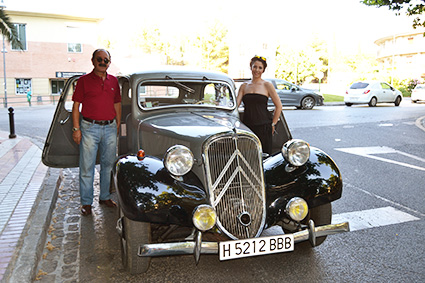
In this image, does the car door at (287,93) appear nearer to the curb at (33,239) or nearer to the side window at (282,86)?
the side window at (282,86)

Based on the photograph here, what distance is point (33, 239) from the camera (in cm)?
399

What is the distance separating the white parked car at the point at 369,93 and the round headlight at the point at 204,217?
22250 mm

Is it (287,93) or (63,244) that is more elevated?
(287,93)

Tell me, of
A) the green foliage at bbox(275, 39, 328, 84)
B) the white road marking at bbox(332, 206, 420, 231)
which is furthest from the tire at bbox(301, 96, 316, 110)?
the green foliage at bbox(275, 39, 328, 84)

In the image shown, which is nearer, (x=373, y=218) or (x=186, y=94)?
(x=373, y=218)

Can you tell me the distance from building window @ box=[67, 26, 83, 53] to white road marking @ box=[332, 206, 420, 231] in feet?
105

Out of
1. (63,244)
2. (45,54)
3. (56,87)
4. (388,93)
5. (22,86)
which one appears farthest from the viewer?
(56,87)

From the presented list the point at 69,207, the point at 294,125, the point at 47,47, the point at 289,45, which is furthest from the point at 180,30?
the point at 69,207

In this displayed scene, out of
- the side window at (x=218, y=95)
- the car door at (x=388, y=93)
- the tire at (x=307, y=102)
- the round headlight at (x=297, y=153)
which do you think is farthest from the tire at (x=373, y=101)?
the round headlight at (x=297, y=153)

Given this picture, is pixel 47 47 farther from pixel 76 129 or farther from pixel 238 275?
→ pixel 238 275

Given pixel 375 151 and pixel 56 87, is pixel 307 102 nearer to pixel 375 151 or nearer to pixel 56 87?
pixel 375 151

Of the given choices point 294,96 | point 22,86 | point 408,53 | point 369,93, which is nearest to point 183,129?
point 294,96

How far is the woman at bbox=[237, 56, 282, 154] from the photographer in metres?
5.16

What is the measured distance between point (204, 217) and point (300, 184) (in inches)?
39.8
